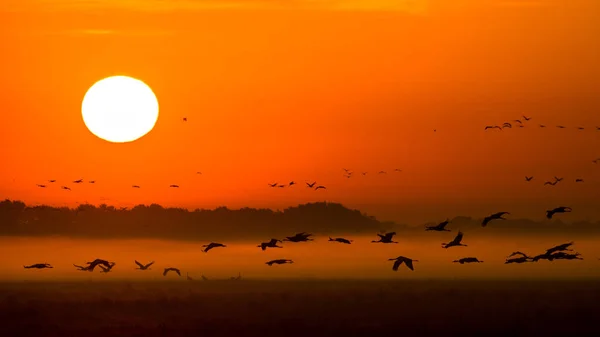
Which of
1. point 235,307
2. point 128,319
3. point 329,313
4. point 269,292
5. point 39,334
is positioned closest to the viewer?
point 39,334

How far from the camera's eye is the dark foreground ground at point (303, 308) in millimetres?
71250

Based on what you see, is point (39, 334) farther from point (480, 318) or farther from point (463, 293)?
point (463, 293)

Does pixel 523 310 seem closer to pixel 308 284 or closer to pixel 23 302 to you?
pixel 308 284

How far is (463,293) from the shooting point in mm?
92500

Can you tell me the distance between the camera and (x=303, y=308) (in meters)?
85.0

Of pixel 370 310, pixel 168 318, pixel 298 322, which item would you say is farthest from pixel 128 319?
pixel 370 310

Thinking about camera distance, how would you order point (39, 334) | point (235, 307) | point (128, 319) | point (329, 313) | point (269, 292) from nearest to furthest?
point (39, 334) → point (128, 319) → point (329, 313) → point (235, 307) → point (269, 292)

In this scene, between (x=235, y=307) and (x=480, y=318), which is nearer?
(x=480, y=318)

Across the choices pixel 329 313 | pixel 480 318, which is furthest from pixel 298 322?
pixel 480 318

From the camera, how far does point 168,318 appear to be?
254 feet

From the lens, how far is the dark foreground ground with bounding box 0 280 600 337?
71250 mm

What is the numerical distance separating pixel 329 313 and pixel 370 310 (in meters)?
3.32

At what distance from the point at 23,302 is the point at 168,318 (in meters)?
12.4

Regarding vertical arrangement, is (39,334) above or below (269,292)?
below
